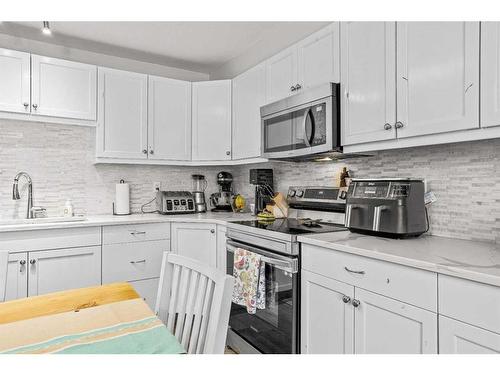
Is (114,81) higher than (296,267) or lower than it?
higher

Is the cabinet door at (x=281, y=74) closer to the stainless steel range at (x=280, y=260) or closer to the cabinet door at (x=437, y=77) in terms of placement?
the stainless steel range at (x=280, y=260)

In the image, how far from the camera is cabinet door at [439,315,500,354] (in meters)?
1.08

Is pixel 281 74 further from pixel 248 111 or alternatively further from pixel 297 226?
pixel 297 226

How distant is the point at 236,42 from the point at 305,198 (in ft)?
5.27

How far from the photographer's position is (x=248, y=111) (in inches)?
118

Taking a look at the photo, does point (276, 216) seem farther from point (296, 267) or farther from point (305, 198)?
point (296, 267)

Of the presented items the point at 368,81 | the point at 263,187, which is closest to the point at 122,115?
the point at 263,187

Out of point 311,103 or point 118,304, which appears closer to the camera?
point 118,304

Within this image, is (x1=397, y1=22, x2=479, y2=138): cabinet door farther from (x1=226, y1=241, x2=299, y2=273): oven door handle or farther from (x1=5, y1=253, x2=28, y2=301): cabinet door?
(x1=5, y1=253, x2=28, y2=301): cabinet door

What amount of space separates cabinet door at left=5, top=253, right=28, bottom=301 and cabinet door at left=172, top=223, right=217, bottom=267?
1035mm

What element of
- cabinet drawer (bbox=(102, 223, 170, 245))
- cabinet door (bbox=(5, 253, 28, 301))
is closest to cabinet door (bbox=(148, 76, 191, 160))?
cabinet drawer (bbox=(102, 223, 170, 245))

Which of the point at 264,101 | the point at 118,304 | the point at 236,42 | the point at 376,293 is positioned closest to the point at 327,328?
the point at 376,293

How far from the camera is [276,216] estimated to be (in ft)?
9.09

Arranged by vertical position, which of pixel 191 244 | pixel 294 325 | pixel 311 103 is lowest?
pixel 294 325
